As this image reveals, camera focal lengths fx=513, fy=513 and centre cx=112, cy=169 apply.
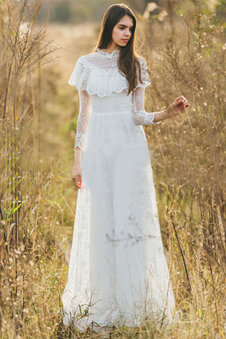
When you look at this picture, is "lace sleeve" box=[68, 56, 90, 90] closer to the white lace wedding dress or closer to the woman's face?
the white lace wedding dress

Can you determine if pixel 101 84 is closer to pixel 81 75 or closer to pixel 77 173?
pixel 81 75

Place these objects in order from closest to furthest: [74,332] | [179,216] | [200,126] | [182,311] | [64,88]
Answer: [74,332] < [182,311] < [200,126] < [179,216] < [64,88]

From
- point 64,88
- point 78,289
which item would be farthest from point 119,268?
point 64,88

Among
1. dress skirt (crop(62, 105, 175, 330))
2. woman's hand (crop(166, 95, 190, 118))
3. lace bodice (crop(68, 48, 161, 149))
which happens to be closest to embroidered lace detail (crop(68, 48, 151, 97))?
lace bodice (crop(68, 48, 161, 149))

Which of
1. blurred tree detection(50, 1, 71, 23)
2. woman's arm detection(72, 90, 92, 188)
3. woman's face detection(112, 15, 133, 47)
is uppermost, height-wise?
blurred tree detection(50, 1, 71, 23)

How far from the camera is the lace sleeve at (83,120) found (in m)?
2.93

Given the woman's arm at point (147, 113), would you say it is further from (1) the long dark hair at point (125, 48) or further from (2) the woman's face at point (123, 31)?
(2) the woman's face at point (123, 31)

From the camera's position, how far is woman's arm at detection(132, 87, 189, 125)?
8.47 ft

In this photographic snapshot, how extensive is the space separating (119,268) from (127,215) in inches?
11.3

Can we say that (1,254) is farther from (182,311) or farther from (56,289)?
(182,311)

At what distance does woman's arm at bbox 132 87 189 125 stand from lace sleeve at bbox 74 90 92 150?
0.28 m

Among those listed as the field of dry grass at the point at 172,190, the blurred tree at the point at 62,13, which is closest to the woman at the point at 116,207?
the field of dry grass at the point at 172,190

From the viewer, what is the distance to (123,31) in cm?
284

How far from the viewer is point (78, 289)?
9.25ft
